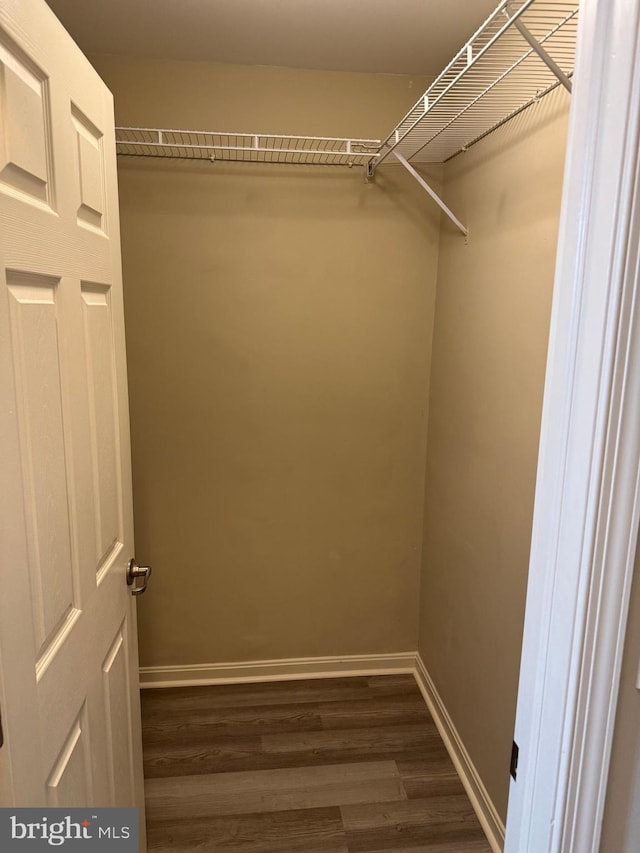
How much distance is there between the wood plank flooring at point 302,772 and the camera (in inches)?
71.6

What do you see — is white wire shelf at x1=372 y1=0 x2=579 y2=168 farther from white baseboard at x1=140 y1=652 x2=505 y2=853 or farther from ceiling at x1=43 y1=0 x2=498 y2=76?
white baseboard at x1=140 y1=652 x2=505 y2=853

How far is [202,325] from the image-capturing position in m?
2.26

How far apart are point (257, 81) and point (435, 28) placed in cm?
66

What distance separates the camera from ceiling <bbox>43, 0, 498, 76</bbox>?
5.55ft

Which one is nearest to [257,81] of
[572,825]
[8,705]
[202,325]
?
[202,325]

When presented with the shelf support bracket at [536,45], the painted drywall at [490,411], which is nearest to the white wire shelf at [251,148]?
the painted drywall at [490,411]

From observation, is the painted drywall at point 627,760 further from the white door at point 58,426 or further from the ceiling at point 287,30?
the ceiling at point 287,30

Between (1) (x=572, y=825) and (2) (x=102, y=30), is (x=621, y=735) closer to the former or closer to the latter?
(1) (x=572, y=825)

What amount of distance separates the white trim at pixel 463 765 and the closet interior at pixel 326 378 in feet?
0.05

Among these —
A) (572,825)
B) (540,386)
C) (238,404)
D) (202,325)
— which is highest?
(202,325)

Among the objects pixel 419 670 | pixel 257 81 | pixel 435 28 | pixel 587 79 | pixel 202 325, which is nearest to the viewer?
pixel 587 79

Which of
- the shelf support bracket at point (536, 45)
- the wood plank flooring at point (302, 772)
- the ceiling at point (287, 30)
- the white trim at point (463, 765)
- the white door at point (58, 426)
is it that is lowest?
the wood plank flooring at point (302, 772)

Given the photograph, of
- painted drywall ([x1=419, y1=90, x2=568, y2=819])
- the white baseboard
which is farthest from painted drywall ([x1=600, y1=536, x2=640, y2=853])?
the white baseboard

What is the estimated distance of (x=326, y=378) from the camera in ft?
7.74
